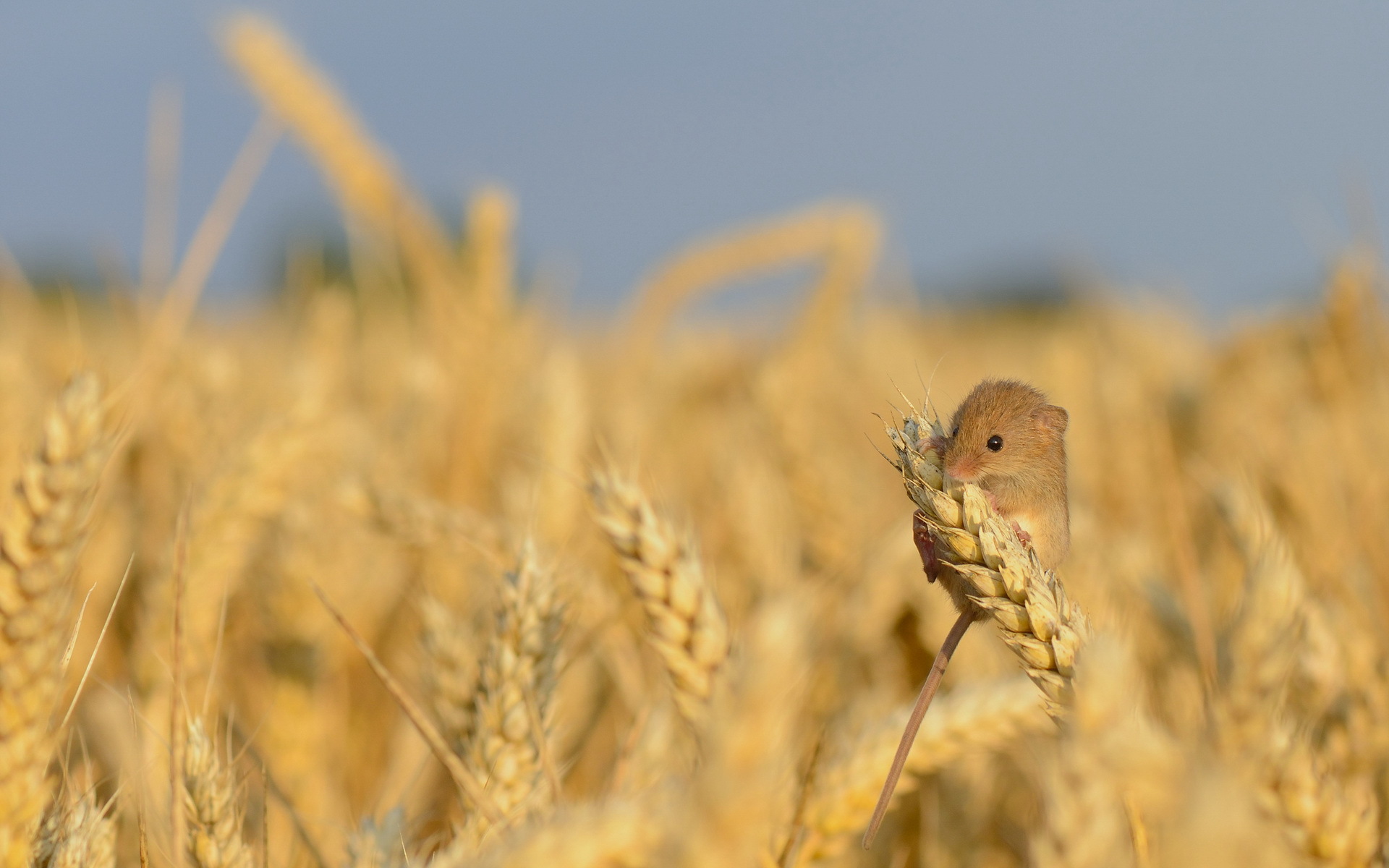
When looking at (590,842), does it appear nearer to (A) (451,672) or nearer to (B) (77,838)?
(B) (77,838)

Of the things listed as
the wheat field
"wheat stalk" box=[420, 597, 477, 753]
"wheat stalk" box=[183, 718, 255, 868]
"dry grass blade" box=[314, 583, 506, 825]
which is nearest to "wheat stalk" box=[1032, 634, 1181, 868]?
the wheat field

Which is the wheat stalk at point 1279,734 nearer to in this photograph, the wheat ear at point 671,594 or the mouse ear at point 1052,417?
the mouse ear at point 1052,417

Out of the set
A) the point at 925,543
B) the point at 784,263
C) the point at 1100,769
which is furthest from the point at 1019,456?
A: the point at 784,263

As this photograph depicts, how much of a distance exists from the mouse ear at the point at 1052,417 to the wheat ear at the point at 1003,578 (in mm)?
383

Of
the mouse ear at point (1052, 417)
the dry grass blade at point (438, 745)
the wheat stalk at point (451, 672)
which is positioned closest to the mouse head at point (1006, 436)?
the mouse ear at point (1052, 417)

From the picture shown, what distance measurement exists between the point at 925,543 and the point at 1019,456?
12.0 inches

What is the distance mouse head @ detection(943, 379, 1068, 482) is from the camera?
4.74ft

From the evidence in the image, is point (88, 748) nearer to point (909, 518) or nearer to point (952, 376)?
point (909, 518)

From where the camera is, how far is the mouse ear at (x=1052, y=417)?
4.78 ft

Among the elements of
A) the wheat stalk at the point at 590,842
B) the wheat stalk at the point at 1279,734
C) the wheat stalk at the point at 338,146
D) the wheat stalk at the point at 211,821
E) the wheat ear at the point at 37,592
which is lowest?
the wheat stalk at the point at 1279,734

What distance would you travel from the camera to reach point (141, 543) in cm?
291

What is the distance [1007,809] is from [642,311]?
2620mm

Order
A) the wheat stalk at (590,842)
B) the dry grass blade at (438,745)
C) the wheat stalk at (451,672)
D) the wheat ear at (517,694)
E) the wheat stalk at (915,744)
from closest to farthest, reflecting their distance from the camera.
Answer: the wheat stalk at (590,842)
the dry grass blade at (438,745)
the wheat stalk at (915,744)
the wheat ear at (517,694)
the wheat stalk at (451,672)

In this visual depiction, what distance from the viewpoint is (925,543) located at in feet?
4.05
